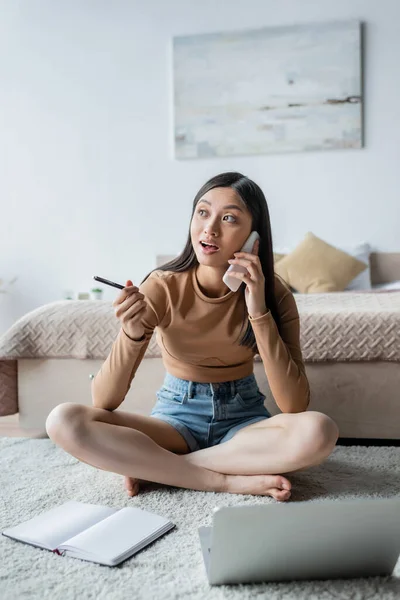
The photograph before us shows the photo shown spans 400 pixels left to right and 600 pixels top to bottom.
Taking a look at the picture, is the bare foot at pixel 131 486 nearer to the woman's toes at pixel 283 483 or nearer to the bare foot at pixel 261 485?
the bare foot at pixel 261 485

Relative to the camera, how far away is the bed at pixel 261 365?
215 cm

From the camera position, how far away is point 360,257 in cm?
375

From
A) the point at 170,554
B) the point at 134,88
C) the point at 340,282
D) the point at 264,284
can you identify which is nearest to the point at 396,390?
the point at 264,284

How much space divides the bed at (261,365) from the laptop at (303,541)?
3.13 ft

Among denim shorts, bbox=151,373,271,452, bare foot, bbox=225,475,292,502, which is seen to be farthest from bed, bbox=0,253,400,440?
bare foot, bbox=225,475,292,502

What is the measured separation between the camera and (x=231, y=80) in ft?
13.4

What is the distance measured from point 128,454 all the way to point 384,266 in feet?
8.76

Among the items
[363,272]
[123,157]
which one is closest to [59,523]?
[363,272]

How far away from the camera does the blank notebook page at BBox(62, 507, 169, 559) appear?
1341mm

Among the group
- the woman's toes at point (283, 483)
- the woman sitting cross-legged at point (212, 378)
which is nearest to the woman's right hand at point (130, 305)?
the woman sitting cross-legged at point (212, 378)

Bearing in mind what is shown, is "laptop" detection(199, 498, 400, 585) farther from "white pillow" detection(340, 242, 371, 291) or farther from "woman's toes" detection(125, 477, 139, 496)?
"white pillow" detection(340, 242, 371, 291)

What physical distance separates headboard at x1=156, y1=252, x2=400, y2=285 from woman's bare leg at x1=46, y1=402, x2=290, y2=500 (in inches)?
96.4

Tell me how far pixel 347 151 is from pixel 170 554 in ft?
10.5

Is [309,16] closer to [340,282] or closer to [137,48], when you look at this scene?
[137,48]
